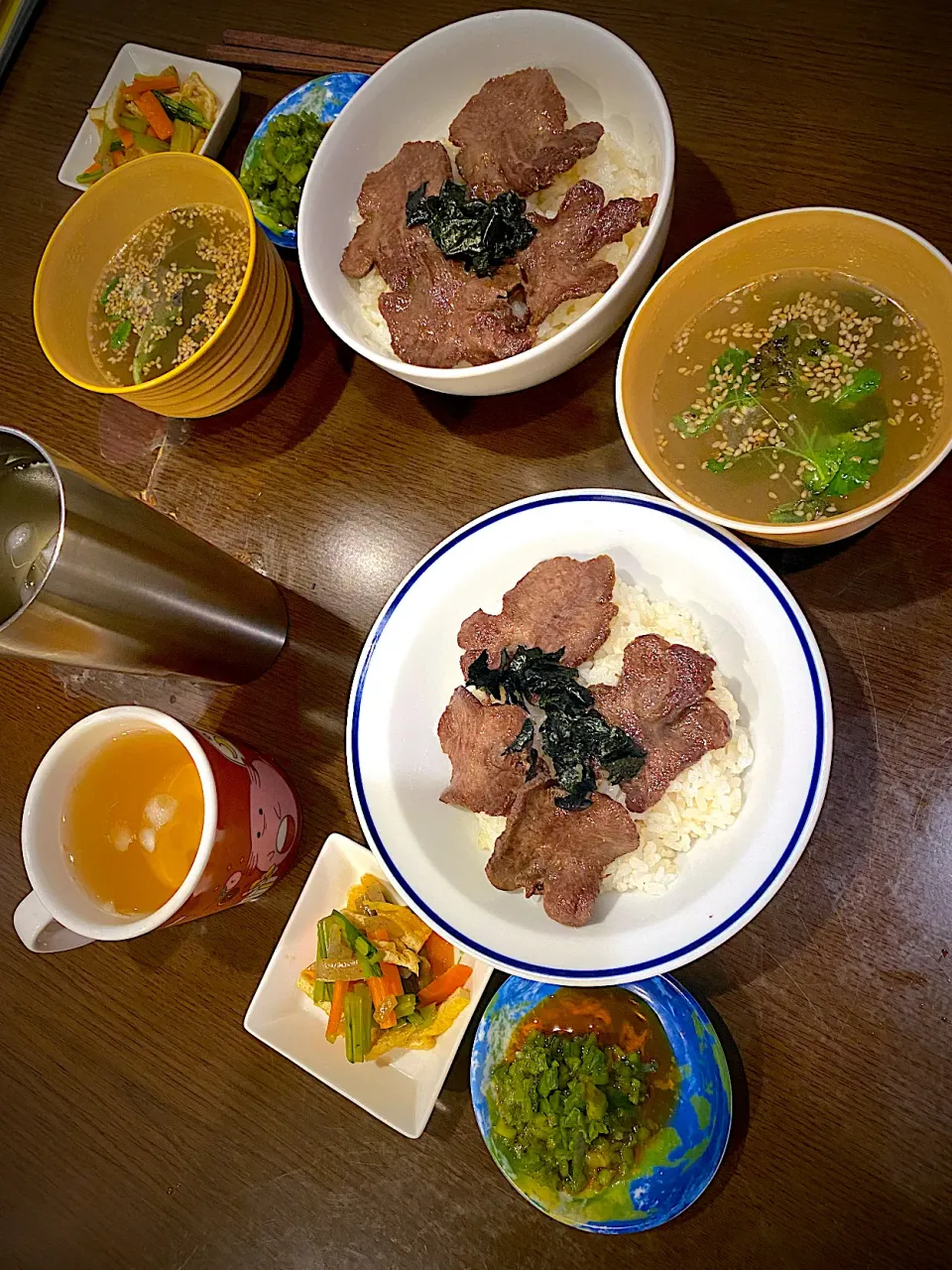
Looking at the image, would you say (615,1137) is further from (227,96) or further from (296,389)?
(227,96)

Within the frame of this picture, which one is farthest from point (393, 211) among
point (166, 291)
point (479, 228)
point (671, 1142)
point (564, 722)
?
point (671, 1142)

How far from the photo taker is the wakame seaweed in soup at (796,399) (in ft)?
5.74

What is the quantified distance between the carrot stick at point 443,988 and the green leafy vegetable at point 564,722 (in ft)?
1.40

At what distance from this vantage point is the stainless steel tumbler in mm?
1568

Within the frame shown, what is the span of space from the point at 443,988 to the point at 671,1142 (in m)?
0.52

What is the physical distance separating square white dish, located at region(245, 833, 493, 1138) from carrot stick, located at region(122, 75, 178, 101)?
2.10 m

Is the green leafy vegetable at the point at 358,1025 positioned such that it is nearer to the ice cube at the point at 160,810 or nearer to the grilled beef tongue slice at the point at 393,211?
the ice cube at the point at 160,810

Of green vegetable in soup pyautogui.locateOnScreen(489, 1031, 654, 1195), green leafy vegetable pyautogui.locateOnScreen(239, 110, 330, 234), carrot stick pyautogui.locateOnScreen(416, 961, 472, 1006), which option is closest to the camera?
green vegetable in soup pyautogui.locateOnScreen(489, 1031, 654, 1195)

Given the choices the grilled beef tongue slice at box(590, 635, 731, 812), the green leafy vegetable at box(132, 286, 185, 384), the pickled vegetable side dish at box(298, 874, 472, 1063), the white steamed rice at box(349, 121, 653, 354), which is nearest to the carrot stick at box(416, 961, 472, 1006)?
the pickled vegetable side dish at box(298, 874, 472, 1063)

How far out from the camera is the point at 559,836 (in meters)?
1.80

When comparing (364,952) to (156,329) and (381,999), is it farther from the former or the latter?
(156,329)

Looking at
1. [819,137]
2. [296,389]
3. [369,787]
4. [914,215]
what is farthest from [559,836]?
[819,137]

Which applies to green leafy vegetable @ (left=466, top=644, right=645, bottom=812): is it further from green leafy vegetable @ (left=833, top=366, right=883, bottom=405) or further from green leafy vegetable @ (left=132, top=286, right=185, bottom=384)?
green leafy vegetable @ (left=132, top=286, right=185, bottom=384)

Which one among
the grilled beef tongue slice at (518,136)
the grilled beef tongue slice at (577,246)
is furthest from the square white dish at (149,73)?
the grilled beef tongue slice at (577,246)
